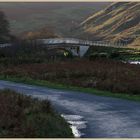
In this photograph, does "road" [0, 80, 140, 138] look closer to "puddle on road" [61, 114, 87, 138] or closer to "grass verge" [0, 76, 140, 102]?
"puddle on road" [61, 114, 87, 138]

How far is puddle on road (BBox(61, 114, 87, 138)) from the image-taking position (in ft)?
57.3

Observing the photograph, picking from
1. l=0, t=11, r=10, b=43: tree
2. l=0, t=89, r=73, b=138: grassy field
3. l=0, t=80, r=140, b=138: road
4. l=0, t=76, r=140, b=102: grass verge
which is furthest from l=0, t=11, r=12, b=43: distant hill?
l=0, t=89, r=73, b=138: grassy field

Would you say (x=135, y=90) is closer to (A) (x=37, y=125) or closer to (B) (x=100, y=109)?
(B) (x=100, y=109)

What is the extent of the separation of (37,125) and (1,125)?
1403 millimetres

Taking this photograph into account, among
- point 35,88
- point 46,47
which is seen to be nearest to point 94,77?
point 35,88

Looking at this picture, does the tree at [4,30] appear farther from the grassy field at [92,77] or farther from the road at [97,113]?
the road at [97,113]

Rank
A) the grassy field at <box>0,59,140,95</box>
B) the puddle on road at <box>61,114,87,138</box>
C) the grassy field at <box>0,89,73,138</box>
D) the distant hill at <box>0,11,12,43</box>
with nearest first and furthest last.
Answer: the grassy field at <box>0,89,73,138</box>, the puddle on road at <box>61,114,87,138</box>, the grassy field at <box>0,59,140,95</box>, the distant hill at <box>0,11,12,43</box>

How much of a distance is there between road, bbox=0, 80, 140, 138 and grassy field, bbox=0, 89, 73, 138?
834mm

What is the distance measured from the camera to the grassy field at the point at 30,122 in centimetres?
1639

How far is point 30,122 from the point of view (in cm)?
1719

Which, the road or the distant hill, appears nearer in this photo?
the road

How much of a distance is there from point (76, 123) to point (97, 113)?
3.19 m

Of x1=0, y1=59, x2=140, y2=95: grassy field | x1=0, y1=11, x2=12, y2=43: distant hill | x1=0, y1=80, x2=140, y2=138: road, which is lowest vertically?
x1=0, y1=11, x2=12, y2=43: distant hill

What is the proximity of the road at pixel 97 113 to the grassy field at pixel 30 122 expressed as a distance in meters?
0.83
